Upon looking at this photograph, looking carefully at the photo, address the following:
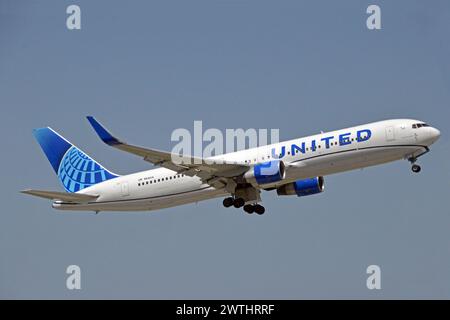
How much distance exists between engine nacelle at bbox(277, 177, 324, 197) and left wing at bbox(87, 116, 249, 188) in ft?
15.5

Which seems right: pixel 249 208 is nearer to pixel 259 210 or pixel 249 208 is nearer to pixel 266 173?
pixel 259 210

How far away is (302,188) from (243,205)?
4.30 meters

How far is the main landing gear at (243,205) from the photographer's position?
51.3 m

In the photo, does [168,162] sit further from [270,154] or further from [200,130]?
[270,154]

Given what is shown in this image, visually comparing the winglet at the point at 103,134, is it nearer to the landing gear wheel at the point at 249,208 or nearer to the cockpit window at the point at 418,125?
the landing gear wheel at the point at 249,208

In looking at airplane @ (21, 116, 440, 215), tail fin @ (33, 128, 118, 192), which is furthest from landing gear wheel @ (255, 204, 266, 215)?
tail fin @ (33, 128, 118, 192)

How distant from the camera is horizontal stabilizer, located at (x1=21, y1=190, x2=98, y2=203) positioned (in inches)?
2021

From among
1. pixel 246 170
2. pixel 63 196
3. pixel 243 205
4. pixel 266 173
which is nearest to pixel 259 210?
pixel 243 205

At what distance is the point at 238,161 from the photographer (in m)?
50.9

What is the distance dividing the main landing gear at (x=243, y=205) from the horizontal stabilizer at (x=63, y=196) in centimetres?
852

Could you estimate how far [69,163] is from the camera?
2354 inches
